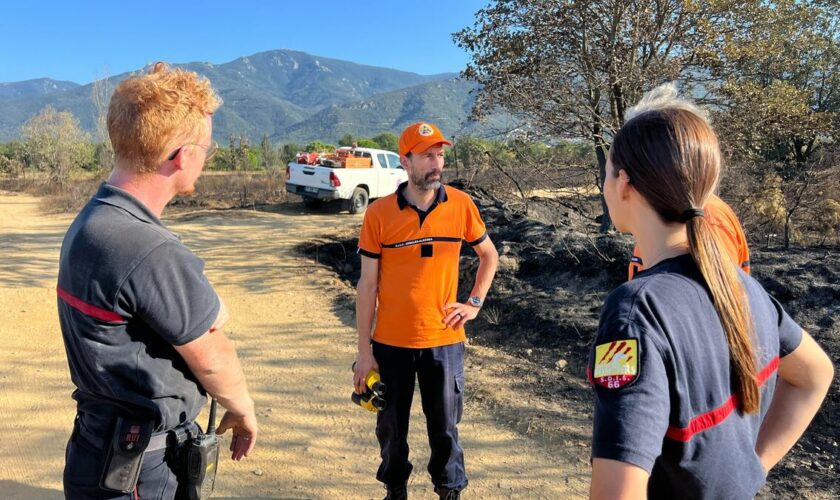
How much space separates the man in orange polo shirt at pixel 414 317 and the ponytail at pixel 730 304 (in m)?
1.91

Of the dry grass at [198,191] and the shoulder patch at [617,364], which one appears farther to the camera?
the dry grass at [198,191]

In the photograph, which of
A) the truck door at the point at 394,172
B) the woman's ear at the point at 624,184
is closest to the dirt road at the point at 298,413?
the woman's ear at the point at 624,184

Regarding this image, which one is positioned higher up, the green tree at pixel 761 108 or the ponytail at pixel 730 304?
the green tree at pixel 761 108

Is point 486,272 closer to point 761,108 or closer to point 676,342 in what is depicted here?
point 676,342

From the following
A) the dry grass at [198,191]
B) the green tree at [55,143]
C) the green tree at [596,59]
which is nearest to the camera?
the green tree at [596,59]

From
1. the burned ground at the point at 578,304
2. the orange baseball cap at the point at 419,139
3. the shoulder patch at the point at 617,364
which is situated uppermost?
the orange baseball cap at the point at 419,139

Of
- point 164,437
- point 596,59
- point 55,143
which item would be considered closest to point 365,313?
point 164,437

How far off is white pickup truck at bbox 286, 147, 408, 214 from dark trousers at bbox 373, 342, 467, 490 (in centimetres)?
1259

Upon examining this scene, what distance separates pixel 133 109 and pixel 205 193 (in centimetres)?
2177

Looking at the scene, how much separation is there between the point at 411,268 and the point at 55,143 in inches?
1253

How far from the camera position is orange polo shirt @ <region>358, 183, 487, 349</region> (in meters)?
2.98

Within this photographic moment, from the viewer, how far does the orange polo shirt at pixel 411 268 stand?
2.98m

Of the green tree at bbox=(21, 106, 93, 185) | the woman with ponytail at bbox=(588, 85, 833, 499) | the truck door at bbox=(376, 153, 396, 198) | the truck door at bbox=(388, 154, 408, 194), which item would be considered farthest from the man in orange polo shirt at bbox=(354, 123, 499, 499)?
the green tree at bbox=(21, 106, 93, 185)

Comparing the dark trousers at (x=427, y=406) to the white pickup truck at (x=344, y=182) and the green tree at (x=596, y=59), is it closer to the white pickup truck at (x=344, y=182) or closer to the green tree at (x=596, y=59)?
the green tree at (x=596, y=59)
